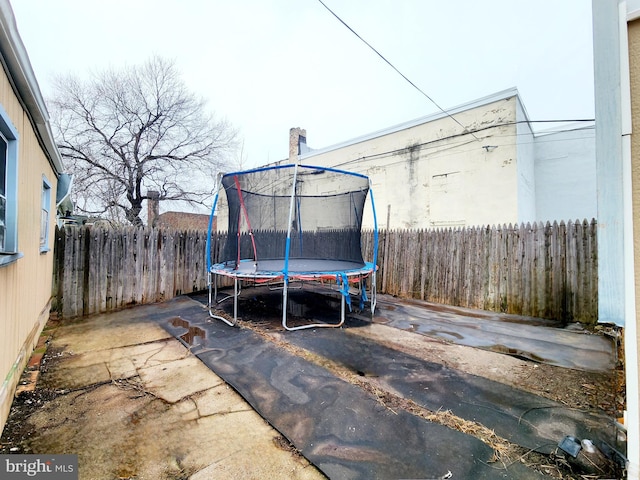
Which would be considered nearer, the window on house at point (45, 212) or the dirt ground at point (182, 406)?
the dirt ground at point (182, 406)

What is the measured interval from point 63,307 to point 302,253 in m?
3.85

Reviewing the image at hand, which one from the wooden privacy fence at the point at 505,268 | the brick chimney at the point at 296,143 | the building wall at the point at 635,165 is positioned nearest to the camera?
the building wall at the point at 635,165

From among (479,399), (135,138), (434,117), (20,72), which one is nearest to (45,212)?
(20,72)

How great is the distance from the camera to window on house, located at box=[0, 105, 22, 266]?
1827 mm

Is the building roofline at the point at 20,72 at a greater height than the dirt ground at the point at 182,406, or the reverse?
the building roofline at the point at 20,72

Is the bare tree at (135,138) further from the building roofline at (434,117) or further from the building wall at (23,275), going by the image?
the building wall at (23,275)

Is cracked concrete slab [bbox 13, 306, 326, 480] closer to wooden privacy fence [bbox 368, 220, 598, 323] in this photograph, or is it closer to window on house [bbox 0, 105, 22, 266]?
window on house [bbox 0, 105, 22, 266]

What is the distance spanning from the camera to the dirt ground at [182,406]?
1.42 metres

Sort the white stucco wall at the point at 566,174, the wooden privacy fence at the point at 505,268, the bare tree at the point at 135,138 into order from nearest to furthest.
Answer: the wooden privacy fence at the point at 505,268 → the white stucco wall at the point at 566,174 → the bare tree at the point at 135,138

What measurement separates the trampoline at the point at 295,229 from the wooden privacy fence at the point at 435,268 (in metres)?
0.89

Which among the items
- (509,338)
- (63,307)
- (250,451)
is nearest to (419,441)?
(250,451)

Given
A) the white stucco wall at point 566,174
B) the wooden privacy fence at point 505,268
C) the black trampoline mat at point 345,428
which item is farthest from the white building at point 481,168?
the black trampoline mat at point 345,428

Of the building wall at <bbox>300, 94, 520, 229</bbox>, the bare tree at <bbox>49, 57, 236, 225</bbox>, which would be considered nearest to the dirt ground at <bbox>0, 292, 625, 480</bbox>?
the building wall at <bbox>300, 94, 520, 229</bbox>

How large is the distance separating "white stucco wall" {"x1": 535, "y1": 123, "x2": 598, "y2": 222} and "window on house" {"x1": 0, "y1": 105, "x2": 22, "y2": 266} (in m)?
10.7
